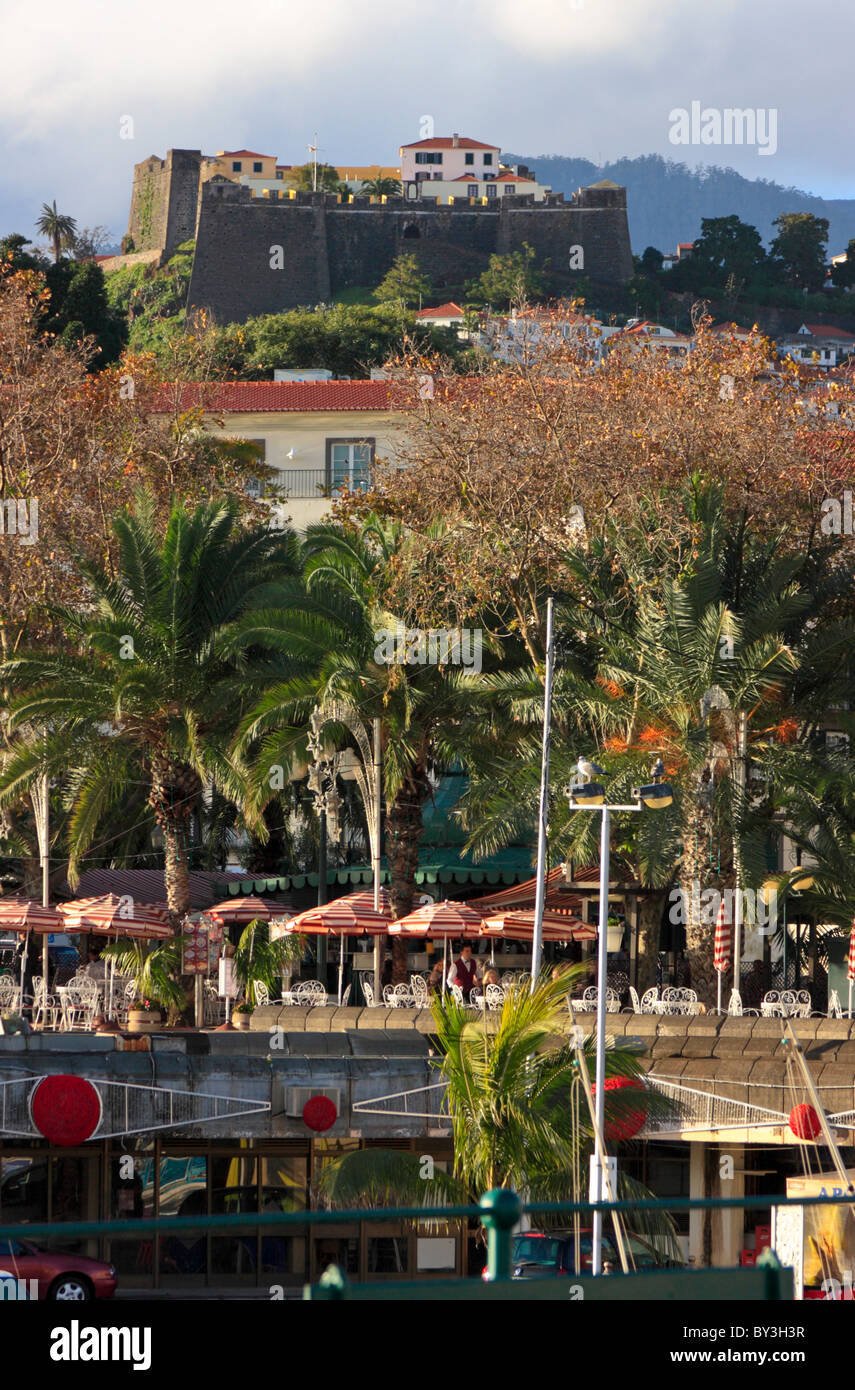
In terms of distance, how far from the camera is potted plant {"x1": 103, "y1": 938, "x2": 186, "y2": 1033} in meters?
27.0

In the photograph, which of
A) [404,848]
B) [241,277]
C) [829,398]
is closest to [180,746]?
[404,848]

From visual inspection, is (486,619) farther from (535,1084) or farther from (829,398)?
(535,1084)

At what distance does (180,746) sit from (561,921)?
22.5 feet

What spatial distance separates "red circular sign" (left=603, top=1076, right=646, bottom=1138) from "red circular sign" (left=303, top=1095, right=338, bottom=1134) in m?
4.22

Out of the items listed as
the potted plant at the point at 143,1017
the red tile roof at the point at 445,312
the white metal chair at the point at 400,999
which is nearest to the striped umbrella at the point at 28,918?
the potted plant at the point at 143,1017

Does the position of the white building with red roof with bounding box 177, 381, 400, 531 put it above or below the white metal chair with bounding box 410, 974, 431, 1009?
above

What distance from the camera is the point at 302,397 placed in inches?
2343

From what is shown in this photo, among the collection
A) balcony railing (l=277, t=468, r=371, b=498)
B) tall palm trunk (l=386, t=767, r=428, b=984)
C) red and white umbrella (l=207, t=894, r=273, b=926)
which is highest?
balcony railing (l=277, t=468, r=371, b=498)

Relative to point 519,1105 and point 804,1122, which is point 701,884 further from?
point 519,1105

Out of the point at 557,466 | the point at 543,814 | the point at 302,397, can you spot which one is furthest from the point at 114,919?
the point at 302,397

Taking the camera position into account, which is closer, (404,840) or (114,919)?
(114,919)

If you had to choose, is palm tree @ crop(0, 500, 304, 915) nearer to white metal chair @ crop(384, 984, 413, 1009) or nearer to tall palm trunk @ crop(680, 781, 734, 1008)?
white metal chair @ crop(384, 984, 413, 1009)

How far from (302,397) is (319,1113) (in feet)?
133

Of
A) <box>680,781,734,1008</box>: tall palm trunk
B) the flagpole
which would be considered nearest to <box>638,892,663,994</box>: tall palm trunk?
<box>680,781,734,1008</box>: tall palm trunk
